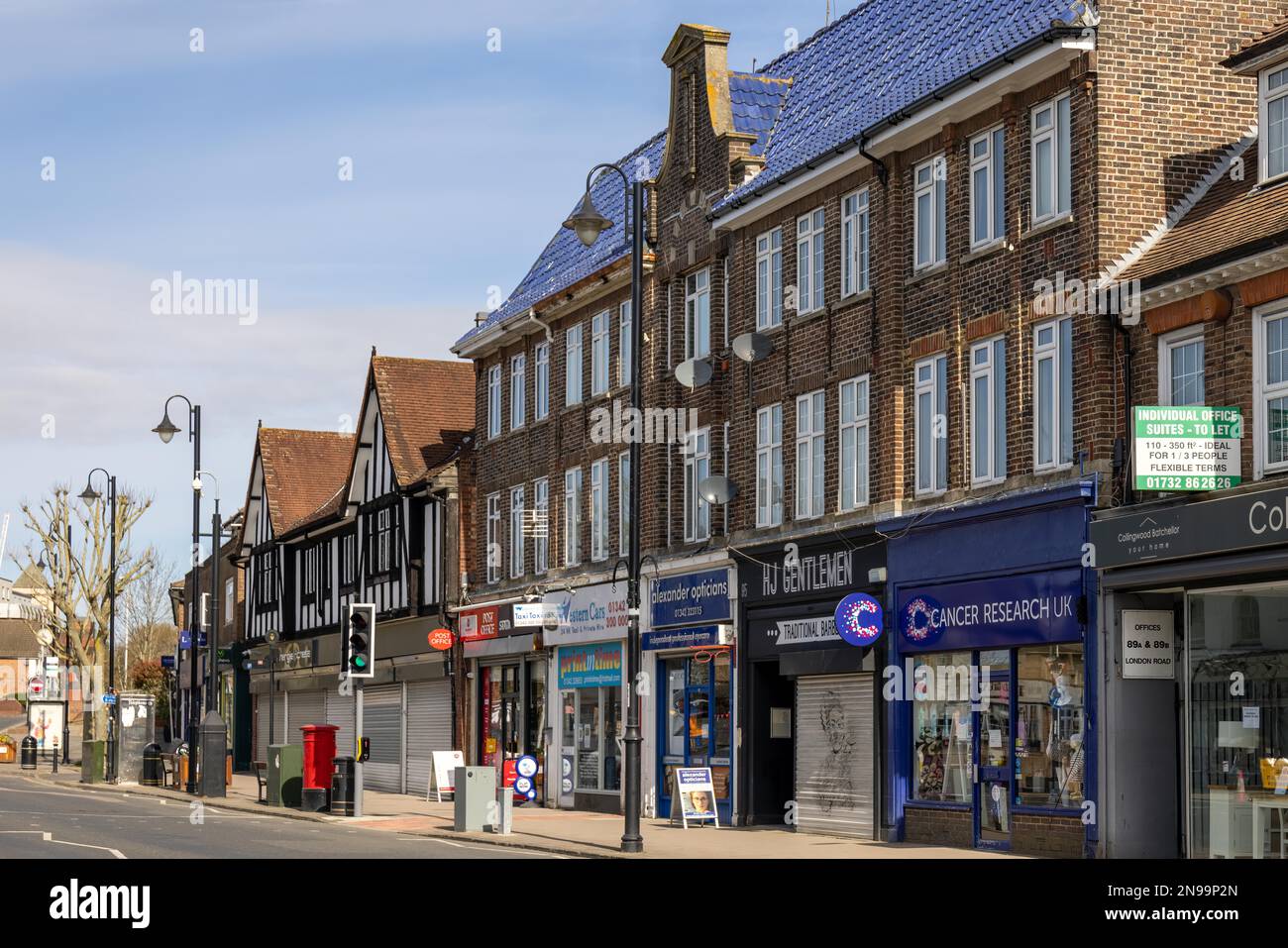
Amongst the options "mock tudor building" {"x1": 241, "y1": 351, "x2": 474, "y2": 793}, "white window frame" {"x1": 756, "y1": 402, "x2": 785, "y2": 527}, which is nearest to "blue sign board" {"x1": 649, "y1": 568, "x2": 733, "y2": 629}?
"white window frame" {"x1": 756, "y1": 402, "x2": 785, "y2": 527}

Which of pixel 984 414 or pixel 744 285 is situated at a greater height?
pixel 744 285

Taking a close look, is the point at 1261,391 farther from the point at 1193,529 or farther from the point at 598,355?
the point at 598,355

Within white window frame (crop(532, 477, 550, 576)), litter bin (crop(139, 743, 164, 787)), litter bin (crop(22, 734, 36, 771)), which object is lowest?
litter bin (crop(22, 734, 36, 771))

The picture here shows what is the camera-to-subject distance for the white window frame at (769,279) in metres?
28.9

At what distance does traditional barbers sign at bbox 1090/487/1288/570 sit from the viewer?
60.5 feet

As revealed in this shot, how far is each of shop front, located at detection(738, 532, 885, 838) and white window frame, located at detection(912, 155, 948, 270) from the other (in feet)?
13.0

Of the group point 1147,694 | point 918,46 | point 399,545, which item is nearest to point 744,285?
point 918,46

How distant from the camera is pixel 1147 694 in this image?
20938 millimetres

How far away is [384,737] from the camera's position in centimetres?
4656

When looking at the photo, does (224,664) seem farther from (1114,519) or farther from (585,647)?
(1114,519)

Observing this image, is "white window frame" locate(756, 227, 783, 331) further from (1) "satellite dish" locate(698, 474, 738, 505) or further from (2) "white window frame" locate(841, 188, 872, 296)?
(1) "satellite dish" locate(698, 474, 738, 505)

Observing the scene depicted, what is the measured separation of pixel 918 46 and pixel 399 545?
22.5 metres

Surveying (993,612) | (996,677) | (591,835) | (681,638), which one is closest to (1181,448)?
(993,612)

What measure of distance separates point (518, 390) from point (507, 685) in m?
6.36
